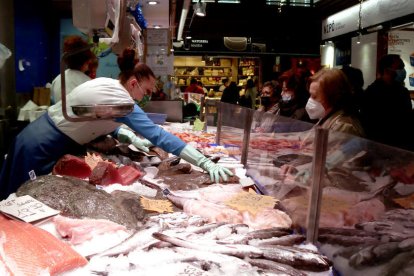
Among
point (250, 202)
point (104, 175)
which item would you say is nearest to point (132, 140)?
point (104, 175)

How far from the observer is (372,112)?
512 cm

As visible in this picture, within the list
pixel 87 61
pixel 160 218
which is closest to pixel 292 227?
pixel 160 218

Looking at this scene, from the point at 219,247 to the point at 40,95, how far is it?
8792 mm

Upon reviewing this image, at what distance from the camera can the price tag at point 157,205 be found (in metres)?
2.41

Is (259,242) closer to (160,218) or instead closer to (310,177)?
(310,177)

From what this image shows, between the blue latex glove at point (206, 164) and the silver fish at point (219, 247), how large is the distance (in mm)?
1329

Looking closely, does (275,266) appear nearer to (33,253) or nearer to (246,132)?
(33,253)

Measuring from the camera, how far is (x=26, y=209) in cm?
210

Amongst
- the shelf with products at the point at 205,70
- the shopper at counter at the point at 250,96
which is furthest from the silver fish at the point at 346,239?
the shelf with products at the point at 205,70

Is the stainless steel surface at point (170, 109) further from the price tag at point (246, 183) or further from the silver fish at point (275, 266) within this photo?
the silver fish at point (275, 266)

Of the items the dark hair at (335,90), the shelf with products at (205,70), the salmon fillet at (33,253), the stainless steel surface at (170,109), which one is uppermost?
the shelf with products at (205,70)

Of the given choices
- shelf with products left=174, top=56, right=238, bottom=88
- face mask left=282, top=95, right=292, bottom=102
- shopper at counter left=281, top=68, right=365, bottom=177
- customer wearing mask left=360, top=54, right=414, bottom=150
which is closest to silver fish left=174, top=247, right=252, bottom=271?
shopper at counter left=281, top=68, right=365, bottom=177

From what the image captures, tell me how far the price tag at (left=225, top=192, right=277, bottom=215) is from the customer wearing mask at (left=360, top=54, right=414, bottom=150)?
2853 millimetres

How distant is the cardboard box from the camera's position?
965 centimetres
